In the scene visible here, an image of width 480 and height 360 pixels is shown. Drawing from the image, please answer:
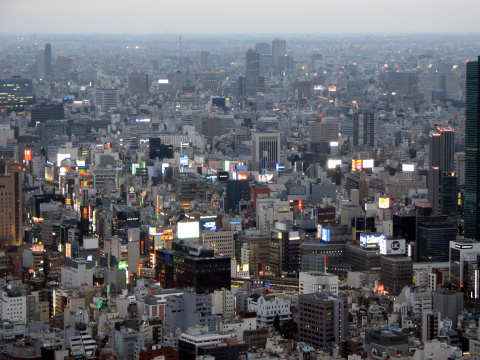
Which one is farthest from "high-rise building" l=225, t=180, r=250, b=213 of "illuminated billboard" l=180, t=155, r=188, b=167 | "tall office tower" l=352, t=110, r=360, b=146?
"tall office tower" l=352, t=110, r=360, b=146

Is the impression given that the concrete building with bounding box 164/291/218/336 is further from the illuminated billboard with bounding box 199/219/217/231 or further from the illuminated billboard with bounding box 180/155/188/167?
the illuminated billboard with bounding box 180/155/188/167

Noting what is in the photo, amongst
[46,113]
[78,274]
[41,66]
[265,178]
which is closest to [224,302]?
[78,274]

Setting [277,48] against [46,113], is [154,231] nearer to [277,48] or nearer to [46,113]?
[46,113]

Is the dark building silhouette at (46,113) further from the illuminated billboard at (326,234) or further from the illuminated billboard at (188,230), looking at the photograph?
the illuminated billboard at (188,230)

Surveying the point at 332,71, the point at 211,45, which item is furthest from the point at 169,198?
the point at 332,71

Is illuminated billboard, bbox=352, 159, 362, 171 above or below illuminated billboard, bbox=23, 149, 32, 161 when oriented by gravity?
below

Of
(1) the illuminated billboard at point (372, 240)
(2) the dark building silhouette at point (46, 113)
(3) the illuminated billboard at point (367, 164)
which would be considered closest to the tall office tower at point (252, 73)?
(2) the dark building silhouette at point (46, 113)
